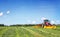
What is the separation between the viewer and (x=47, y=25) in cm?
5634

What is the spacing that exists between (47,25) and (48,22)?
41.3 inches

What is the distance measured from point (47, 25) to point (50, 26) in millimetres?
1170

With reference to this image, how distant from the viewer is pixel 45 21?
56.1 metres

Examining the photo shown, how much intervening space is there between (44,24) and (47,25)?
3.50ft

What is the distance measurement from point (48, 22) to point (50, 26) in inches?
57.2

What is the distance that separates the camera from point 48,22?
56.1m

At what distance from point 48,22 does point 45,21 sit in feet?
3.31

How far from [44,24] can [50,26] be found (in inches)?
87.5

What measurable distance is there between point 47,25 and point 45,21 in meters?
1.48

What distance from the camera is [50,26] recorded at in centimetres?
5562

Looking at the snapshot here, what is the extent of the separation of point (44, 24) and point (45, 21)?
1.24 metres
